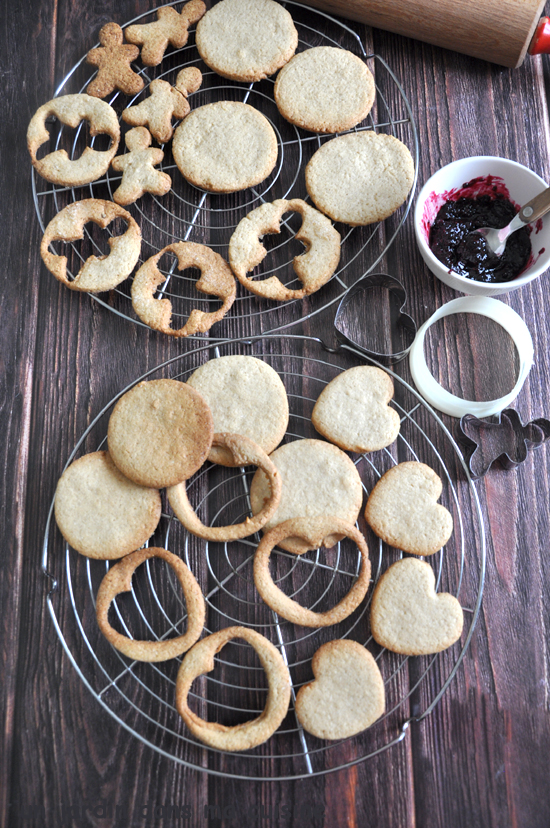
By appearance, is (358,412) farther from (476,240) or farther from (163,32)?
(163,32)

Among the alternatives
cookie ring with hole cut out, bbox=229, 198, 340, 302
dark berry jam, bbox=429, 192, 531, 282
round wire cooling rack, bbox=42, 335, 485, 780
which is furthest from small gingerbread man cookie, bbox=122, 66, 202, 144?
dark berry jam, bbox=429, 192, 531, 282

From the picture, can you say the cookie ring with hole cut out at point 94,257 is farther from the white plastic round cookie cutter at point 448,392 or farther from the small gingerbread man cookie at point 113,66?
the white plastic round cookie cutter at point 448,392

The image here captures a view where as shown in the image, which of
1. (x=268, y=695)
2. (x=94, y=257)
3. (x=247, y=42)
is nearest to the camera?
(x=268, y=695)

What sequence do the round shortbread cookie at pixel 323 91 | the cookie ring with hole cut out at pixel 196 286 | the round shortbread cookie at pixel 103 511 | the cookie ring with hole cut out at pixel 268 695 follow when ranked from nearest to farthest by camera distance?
the cookie ring with hole cut out at pixel 268 695
the round shortbread cookie at pixel 103 511
the cookie ring with hole cut out at pixel 196 286
the round shortbread cookie at pixel 323 91

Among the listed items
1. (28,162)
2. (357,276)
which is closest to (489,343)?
(357,276)

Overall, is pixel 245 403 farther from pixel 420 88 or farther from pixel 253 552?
pixel 420 88

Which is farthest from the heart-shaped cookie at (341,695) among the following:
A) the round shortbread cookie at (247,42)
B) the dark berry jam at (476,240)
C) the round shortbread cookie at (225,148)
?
the round shortbread cookie at (247,42)

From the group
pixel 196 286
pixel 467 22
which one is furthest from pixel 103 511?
pixel 467 22
